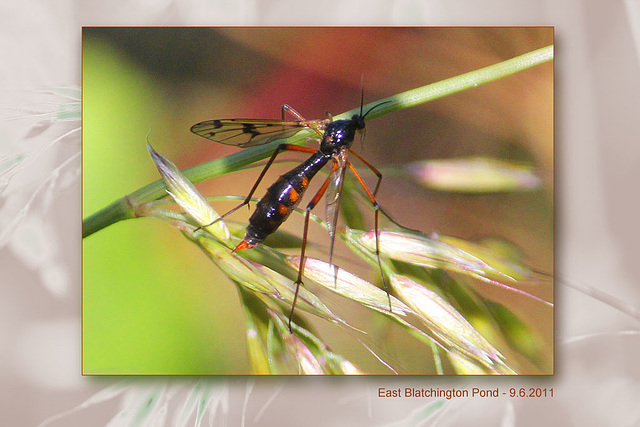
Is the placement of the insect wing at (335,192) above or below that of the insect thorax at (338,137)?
below

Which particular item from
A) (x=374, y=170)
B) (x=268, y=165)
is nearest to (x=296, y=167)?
(x=268, y=165)

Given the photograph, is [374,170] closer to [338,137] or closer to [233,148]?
[338,137]

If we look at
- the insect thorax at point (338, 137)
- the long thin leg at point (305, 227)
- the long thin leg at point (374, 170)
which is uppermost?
the insect thorax at point (338, 137)

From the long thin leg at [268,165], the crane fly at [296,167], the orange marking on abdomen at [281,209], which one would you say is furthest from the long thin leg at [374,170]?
the orange marking on abdomen at [281,209]

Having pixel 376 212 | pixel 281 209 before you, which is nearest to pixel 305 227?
pixel 281 209

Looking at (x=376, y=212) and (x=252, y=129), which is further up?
(x=252, y=129)

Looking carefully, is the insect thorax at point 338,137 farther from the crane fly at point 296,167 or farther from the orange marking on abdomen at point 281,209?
the orange marking on abdomen at point 281,209

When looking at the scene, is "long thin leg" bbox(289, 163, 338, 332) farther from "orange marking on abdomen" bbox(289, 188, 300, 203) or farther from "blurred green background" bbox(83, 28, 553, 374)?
"blurred green background" bbox(83, 28, 553, 374)
